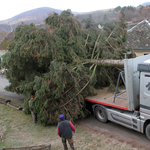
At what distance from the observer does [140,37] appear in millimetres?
16672

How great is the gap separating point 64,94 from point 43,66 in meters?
2.28

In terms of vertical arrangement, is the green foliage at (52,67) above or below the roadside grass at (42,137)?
above

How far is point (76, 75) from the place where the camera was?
6164mm

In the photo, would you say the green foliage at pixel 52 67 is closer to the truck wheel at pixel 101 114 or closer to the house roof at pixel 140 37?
the truck wheel at pixel 101 114

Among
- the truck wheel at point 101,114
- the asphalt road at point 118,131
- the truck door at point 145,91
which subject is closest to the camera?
the truck door at point 145,91

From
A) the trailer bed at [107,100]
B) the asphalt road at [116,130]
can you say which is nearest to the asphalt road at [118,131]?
the asphalt road at [116,130]

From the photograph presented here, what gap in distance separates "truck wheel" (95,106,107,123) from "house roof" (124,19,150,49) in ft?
37.6

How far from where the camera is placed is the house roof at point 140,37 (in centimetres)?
1580

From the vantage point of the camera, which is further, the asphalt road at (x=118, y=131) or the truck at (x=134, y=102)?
the asphalt road at (x=118, y=131)

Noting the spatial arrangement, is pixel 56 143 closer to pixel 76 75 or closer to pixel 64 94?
pixel 64 94

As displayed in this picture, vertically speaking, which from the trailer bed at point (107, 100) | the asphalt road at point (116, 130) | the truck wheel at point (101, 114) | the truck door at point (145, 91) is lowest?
the asphalt road at point (116, 130)

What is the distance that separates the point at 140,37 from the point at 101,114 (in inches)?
519

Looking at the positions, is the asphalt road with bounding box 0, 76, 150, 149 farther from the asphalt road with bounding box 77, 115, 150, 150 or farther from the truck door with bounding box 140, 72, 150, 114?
the truck door with bounding box 140, 72, 150, 114

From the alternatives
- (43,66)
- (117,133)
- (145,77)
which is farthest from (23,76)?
(145,77)
